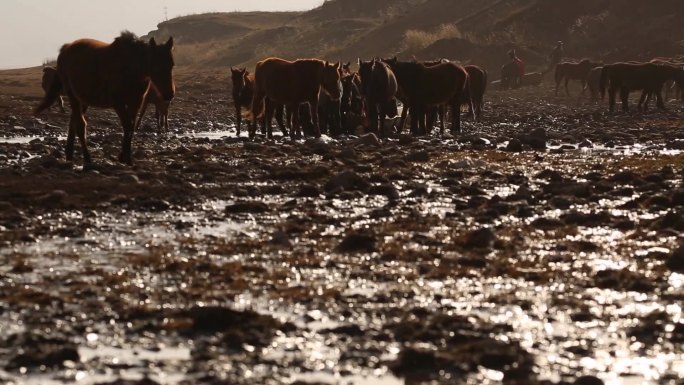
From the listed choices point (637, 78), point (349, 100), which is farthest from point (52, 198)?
point (637, 78)

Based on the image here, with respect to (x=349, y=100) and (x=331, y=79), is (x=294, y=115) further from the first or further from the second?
(x=349, y=100)

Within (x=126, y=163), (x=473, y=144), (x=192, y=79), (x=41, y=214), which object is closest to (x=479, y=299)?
(x=41, y=214)

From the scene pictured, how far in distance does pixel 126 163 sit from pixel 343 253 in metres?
7.27

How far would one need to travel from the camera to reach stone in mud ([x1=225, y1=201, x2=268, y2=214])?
33.1 feet

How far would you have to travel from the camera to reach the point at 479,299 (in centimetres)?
630

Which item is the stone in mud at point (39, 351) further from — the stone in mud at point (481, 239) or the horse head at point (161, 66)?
the horse head at point (161, 66)

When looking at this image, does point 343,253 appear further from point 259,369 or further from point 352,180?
point 352,180

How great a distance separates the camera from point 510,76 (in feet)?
178

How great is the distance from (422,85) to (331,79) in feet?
7.39

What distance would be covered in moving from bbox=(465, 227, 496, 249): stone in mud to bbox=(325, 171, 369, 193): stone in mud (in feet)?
11.7

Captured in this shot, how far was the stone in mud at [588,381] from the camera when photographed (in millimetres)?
4531

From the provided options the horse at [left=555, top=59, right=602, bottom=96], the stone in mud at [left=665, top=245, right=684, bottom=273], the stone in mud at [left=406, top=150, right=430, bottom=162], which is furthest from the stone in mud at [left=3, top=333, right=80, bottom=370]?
the horse at [left=555, top=59, right=602, bottom=96]

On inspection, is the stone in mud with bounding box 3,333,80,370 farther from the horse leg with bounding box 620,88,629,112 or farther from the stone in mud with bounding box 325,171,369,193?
the horse leg with bounding box 620,88,629,112

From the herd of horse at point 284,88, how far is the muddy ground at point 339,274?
41.2 inches
